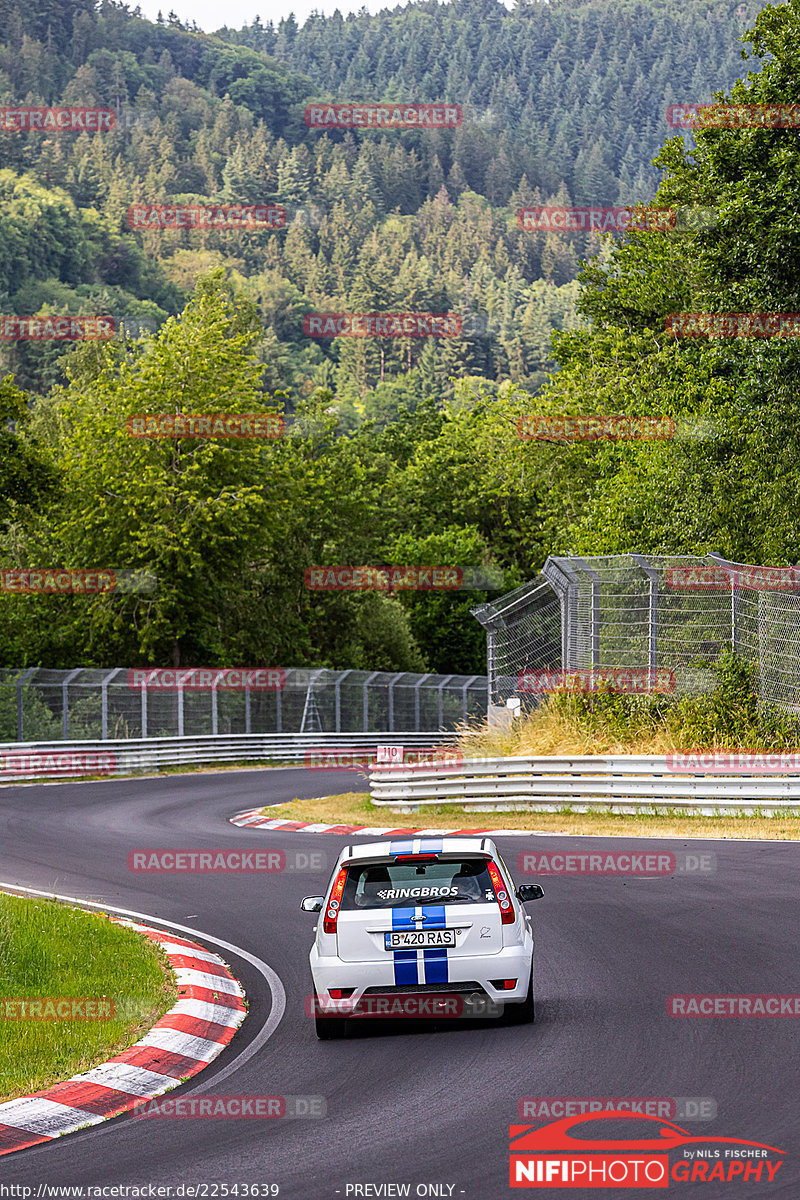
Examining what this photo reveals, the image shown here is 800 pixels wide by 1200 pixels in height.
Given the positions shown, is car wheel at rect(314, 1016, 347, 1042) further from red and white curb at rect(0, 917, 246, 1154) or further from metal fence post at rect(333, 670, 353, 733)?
metal fence post at rect(333, 670, 353, 733)

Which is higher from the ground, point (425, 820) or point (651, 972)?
point (651, 972)

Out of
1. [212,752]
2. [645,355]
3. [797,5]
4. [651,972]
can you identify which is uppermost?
[797,5]

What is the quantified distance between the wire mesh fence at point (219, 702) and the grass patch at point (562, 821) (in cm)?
471

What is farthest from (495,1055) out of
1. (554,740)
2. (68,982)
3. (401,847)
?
(554,740)

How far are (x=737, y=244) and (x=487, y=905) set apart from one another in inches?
745

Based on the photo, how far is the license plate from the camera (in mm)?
8609

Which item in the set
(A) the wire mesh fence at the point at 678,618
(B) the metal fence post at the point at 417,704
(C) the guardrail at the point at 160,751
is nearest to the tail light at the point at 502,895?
(A) the wire mesh fence at the point at 678,618

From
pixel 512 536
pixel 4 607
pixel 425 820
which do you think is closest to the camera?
pixel 425 820

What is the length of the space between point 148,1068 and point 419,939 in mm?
1758

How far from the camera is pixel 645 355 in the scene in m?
45.7

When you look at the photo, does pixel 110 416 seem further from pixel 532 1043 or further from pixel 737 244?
pixel 532 1043

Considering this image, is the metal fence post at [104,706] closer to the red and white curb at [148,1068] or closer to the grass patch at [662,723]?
the grass patch at [662,723]

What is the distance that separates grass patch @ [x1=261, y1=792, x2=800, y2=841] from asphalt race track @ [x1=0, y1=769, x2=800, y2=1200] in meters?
2.02

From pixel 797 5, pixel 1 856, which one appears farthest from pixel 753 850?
pixel 797 5
